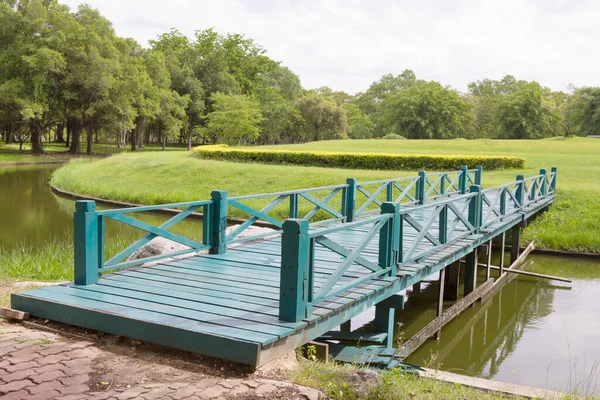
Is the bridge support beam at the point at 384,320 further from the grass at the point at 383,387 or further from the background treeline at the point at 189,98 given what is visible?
the background treeline at the point at 189,98

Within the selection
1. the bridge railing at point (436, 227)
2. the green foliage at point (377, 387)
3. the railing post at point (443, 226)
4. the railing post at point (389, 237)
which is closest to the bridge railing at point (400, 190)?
the railing post at point (389, 237)

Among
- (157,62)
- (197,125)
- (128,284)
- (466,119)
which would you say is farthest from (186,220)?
(466,119)

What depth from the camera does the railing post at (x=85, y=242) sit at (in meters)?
6.43

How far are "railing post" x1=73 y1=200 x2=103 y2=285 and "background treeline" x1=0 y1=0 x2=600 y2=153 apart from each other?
39165 mm

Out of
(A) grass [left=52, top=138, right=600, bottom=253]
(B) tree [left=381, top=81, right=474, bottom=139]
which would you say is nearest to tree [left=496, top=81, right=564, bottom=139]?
(B) tree [left=381, top=81, right=474, bottom=139]

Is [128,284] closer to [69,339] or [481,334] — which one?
[69,339]

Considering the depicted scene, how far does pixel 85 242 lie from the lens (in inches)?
254

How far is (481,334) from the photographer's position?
1013 cm

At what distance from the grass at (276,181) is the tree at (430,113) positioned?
1276 inches

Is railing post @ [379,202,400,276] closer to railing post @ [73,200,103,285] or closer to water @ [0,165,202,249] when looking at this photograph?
railing post @ [73,200,103,285]

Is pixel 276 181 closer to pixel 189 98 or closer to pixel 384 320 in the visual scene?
pixel 384 320

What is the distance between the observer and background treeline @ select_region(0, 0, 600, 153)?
44.3 m

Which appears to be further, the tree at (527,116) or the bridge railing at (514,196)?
the tree at (527,116)

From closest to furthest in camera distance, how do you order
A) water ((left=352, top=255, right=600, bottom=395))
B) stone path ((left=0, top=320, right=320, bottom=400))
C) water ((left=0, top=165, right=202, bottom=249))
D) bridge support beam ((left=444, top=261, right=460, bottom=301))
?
stone path ((left=0, top=320, right=320, bottom=400)) < water ((left=352, top=255, right=600, bottom=395)) < bridge support beam ((left=444, top=261, right=460, bottom=301)) < water ((left=0, top=165, right=202, bottom=249))
